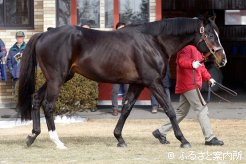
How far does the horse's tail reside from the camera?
33.6ft

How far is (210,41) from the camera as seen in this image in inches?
393

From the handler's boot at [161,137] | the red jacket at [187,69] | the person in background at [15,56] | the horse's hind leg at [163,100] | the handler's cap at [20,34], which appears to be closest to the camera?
the horse's hind leg at [163,100]

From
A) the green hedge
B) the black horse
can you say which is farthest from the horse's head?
the green hedge

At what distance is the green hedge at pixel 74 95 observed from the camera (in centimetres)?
1414

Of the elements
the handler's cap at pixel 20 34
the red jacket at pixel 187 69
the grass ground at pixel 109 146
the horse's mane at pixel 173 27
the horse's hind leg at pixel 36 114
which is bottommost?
the grass ground at pixel 109 146

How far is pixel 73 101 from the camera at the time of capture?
14281mm

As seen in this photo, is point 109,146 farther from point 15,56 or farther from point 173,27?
point 15,56

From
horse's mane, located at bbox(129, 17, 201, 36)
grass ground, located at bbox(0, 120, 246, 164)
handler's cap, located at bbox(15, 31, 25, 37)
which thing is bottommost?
grass ground, located at bbox(0, 120, 246, 164)

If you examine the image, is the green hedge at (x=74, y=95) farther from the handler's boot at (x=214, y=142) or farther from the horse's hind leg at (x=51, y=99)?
the handler's boot at (x=214, y=142)

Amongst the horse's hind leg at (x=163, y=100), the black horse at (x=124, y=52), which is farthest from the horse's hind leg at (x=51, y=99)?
the horse's hind leg at (x=163, y=100)

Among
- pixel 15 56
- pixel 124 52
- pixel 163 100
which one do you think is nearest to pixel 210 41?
pixel 163 100

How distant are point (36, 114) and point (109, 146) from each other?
1.20 meters

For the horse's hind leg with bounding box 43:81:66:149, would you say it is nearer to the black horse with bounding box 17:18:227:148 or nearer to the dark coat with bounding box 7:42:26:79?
the black horse with bounding box 17:18:227:148

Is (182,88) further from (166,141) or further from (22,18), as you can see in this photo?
(22,18)
